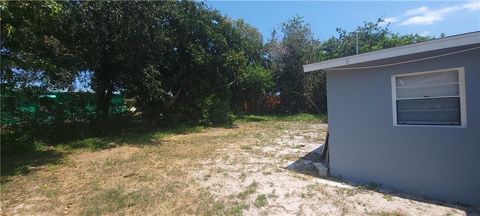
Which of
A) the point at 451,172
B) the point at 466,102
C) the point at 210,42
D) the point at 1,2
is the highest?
the point at 210,42

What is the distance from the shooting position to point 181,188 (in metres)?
4.90

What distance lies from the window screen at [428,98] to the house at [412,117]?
1 cm

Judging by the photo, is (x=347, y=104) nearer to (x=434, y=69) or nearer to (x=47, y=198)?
(x=434, y=69)

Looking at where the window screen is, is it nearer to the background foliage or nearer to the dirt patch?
the dirt patch

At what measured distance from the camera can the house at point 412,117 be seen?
4.19 m

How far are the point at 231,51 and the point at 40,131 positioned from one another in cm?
838

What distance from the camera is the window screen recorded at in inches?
173

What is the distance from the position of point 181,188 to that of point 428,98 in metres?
4.29

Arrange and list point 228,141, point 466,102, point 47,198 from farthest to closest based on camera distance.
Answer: point 228,141 → point 47,198 → point 466,102

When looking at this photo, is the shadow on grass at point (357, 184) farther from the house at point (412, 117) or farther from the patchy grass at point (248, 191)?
the patchy grass at point (248, 191)

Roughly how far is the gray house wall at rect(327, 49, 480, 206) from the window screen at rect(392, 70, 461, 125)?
141 millimetres

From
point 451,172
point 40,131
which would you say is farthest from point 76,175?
point 451,172

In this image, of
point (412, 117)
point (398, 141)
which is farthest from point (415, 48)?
point (398, 141)

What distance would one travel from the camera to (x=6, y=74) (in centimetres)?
680
